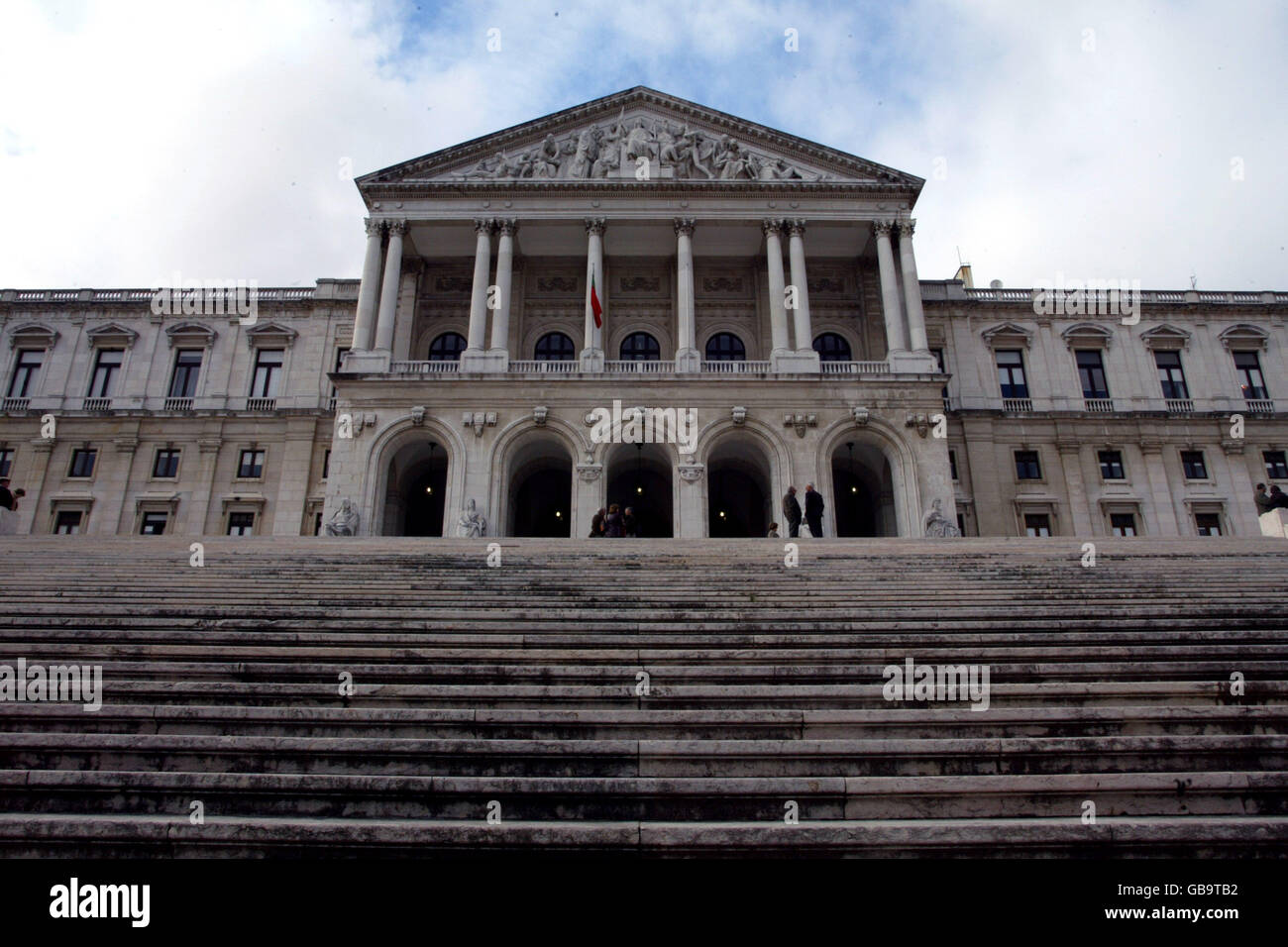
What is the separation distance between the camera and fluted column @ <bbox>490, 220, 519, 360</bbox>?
29.8m

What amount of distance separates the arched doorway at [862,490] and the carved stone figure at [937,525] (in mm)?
2307

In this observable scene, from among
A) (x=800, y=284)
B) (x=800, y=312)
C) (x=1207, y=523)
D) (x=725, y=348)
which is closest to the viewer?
(x=800, y=312)

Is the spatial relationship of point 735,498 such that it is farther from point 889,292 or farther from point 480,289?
point 480,289

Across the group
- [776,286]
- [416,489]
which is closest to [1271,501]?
[776,286]

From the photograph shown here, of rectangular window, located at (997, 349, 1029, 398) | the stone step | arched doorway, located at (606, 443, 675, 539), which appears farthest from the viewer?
rectangular window, located at (997, 349, 1029, 398)

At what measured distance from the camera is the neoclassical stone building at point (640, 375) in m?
28.5

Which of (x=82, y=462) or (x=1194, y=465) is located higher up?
(x=82, y=462)

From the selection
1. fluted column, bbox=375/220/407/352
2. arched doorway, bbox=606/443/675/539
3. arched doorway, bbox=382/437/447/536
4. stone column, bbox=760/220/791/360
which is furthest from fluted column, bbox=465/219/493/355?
stone column, bbox=760/220/791/360

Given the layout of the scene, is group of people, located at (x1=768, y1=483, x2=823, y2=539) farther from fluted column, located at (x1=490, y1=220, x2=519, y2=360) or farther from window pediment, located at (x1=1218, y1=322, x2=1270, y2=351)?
window pediment, located at (x1=1218, y1=322, x2=1270, y2=351)

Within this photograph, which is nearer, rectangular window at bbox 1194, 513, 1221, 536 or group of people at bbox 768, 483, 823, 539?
group of people at bbox 768, 483, 823, 539

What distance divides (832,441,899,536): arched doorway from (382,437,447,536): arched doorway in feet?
51.2

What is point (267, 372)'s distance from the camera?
3756 cm

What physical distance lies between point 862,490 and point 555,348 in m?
14.5

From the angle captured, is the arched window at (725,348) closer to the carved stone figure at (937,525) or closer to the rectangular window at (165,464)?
the carved stone figure at (937,525)
